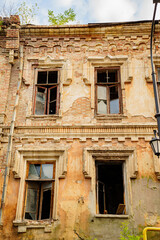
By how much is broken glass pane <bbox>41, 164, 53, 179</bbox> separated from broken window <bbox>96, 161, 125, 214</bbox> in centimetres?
144

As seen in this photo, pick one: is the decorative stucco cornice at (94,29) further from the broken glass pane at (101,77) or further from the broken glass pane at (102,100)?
the broken glass pane at (102,100)

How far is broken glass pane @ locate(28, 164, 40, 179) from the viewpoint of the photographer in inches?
329

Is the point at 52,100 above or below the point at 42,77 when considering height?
below

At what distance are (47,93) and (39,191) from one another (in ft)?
11.3

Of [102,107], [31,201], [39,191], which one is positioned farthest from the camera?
[102,107]

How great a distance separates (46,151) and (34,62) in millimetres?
3495

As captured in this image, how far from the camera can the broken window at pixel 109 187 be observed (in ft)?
26.9

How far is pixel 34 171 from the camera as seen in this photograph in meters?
8.46

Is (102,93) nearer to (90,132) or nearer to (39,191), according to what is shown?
(90,132)

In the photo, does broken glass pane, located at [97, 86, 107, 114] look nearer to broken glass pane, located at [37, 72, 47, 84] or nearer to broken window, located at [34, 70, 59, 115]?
broken window, located at [34, 70, 59, 115]

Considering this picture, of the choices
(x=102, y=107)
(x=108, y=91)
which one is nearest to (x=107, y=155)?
(x=102, y=107)

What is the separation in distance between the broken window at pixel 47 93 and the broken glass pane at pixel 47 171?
185 centimetres

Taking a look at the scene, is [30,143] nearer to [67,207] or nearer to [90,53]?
[67,207]

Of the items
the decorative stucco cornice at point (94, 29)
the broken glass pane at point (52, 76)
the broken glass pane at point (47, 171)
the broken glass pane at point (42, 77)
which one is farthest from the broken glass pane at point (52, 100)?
the decorative stucco cornice at point (94, 29)
